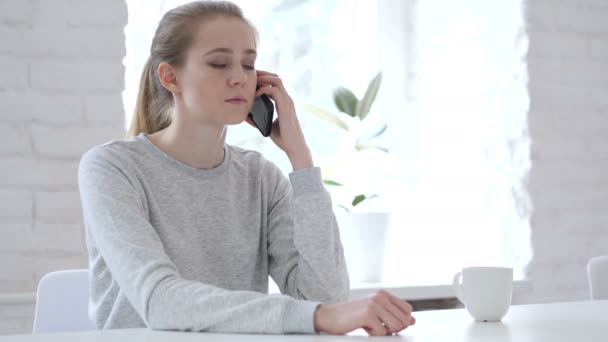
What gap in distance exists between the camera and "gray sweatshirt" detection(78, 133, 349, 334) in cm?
131

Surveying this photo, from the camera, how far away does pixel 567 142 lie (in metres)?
2.81

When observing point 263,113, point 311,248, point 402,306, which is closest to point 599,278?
point 311,248

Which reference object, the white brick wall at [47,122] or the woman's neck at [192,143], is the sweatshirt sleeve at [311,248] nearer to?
the woman's neck at [192,143]

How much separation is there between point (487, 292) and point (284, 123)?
633 millimetres

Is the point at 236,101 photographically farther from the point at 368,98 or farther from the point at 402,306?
→ the point at 368,98

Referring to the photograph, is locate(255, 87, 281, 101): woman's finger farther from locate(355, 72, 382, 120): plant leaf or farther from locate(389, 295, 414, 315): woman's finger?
locate(355, 72, 382, 120): plant leaf

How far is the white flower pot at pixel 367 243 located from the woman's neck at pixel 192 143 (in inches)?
41.1

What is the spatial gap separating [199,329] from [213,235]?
46 cm

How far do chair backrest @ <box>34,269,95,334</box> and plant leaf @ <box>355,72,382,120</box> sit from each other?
1.32 m

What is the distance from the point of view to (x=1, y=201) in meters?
2.07

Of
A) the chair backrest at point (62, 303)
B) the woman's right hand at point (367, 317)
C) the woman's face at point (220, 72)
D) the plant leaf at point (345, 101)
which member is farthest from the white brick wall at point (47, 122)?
the woman's right hand at point (367, 317)

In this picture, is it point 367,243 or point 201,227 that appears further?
point 367,243

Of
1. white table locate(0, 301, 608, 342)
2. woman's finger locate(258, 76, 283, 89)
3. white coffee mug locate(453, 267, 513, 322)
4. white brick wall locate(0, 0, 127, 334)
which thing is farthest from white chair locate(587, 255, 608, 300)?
white brick wall locate(0, 0, 127, 334)

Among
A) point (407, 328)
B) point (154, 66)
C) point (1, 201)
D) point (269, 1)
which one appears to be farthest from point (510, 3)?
point (407, 328)
